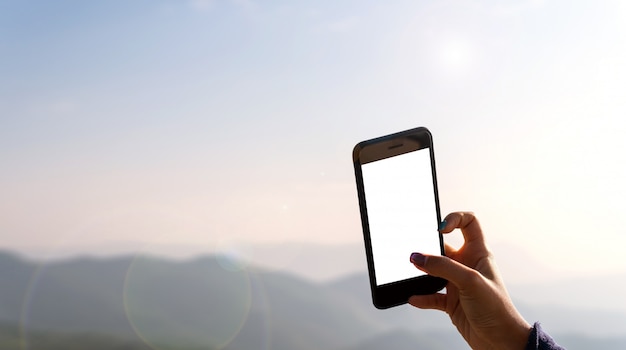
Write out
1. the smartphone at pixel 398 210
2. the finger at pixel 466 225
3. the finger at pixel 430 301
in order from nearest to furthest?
the finger at pixel 466 225 → the finger at pixel 430 301 → the smartphone at pixel 398 210

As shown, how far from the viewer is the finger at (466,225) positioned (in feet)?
16.0

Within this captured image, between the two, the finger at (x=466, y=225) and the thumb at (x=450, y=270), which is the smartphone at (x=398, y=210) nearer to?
the finger at (x=466, y=225)

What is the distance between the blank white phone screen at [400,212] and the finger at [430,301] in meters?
0.22

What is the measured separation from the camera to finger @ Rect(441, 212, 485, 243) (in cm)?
486

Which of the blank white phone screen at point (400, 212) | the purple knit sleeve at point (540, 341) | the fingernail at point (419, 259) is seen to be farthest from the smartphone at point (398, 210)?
the purple knit sleeve at point (540, 341)

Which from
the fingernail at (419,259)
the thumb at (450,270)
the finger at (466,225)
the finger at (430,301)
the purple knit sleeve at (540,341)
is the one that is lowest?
the purple knit sleeve at (540,341)

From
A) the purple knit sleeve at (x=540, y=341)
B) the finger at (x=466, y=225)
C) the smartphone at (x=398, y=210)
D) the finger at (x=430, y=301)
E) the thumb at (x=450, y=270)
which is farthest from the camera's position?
the smartphone at (x=398, y=210)

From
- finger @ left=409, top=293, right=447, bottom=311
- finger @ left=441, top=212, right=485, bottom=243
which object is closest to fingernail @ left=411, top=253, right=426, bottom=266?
finger @ left=441, top=212, right=485, bottom=243

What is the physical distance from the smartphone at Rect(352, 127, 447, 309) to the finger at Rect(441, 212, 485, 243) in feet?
1.59

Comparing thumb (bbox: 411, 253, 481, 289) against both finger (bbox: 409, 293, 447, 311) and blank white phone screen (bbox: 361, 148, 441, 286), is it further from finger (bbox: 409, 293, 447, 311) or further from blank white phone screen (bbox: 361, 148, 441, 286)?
blank white phone screen (bbox: 361, 148, 441, 286)

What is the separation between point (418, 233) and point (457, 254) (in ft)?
1.39

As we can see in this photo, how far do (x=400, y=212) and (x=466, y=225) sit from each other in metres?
0.73

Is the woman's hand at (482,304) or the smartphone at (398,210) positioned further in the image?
the smartphone at (398,210)

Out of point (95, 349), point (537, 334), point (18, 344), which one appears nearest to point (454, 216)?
point (537, 334)
